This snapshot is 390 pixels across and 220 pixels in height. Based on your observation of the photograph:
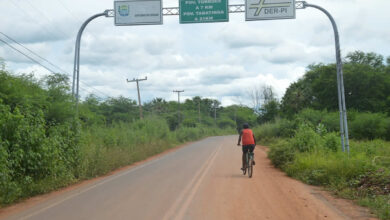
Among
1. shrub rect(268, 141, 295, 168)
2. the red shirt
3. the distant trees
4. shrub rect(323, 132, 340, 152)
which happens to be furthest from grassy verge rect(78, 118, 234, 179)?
the distant trees

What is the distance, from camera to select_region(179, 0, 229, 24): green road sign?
14156 mm

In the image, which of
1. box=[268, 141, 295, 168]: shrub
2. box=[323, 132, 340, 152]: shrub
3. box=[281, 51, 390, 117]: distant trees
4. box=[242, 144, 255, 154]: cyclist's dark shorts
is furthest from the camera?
box=[281, 51, 390, 117]: distant trees

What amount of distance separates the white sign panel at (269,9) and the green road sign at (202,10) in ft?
3.02

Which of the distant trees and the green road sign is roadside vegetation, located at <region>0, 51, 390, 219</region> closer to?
the green road sign

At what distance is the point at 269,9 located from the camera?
45.2 feet

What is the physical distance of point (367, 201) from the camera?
8.47 meters

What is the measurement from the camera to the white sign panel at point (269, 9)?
13.7 meters

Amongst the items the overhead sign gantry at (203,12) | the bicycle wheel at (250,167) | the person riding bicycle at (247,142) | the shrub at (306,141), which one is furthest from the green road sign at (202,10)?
the shrub at (306,141)

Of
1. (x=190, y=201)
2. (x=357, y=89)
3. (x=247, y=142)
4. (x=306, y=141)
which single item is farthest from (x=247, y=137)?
(x=357, y=89)

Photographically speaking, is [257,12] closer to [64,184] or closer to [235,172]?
[235,172]

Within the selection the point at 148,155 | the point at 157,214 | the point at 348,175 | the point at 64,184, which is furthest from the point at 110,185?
the point at 148,155

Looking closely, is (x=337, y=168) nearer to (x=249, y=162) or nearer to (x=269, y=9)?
(x=249, y=162)

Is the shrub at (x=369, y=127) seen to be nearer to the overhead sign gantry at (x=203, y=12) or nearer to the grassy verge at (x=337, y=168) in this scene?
the grassy verge at (x=337, y=168)

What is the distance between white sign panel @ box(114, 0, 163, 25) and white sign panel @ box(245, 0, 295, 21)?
133 inches
